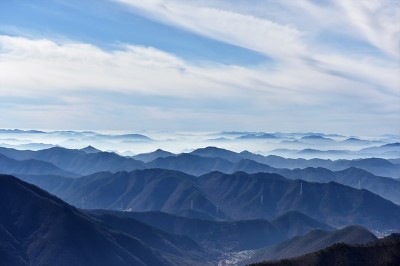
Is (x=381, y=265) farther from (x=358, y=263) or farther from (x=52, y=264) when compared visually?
(x=52, y=264)

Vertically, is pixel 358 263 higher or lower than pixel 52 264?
higher

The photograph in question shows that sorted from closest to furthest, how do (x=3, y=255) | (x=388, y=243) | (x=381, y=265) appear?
(x=381, y=265)
(x=388, y=243)
(x=3, y=255)

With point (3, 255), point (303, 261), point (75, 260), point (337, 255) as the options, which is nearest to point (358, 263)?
point (337, 255)

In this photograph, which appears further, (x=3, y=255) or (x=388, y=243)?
(x=3, y=255)

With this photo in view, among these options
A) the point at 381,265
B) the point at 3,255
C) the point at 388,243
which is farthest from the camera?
the point at 3,255

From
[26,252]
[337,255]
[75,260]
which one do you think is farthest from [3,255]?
[337,255]

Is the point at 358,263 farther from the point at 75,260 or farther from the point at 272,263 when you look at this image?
the point at 75,260
